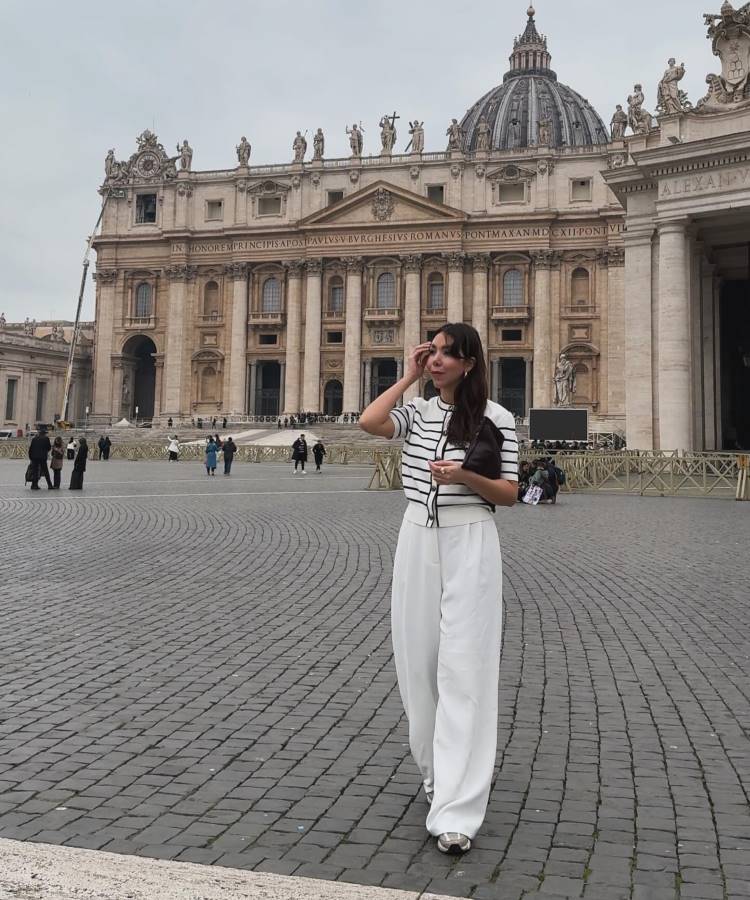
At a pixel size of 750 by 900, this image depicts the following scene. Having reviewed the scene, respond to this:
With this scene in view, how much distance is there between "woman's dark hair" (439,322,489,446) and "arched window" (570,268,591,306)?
55292 mm

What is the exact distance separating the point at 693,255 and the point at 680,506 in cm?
1098

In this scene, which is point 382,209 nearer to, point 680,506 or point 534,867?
point 680,506

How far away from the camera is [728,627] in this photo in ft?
21.7

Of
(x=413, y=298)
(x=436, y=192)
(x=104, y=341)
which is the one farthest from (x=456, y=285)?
(x=104, y=341)

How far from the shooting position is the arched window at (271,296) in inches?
2432

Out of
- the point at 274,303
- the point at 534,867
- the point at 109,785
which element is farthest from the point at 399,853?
the point at 274,303

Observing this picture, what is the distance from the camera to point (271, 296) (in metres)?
62.0

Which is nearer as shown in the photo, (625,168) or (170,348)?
(625,168)

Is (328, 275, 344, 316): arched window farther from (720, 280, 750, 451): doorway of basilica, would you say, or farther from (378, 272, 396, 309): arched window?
(720, 280, 750, 451): doorway of basilica

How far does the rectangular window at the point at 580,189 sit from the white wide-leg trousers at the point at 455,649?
56842mm

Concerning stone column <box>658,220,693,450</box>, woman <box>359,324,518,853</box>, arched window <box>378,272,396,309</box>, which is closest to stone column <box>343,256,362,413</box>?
arched window <box>378,272,396,309</box>

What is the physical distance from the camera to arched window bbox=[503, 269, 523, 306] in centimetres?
5750

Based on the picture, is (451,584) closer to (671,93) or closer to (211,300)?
(671,93)

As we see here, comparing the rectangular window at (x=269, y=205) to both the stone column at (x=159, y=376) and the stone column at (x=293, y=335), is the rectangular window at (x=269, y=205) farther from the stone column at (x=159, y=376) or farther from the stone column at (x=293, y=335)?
the stone column at (x=159, y=376)
